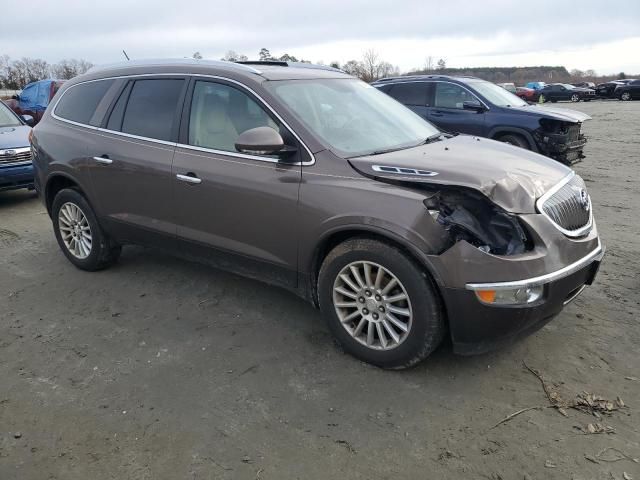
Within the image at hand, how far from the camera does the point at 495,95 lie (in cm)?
955

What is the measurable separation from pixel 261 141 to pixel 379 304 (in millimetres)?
1264

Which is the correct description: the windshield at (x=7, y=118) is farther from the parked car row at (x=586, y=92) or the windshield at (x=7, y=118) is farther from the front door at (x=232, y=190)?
the parked car row at (x=586, y=92)

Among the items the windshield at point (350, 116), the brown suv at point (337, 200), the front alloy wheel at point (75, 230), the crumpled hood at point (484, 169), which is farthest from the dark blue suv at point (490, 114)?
the front alloy wheel at point (75, 230)

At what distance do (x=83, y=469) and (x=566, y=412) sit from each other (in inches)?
99.4

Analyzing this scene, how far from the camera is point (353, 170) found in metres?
3.31

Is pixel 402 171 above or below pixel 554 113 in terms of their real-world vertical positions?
above

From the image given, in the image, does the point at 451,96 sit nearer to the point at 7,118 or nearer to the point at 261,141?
the point at 261,141

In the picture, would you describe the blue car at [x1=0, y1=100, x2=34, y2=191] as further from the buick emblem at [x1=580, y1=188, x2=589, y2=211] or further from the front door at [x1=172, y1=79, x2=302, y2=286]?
the buick emblem at [x1=580, y1=188, x2=589, y2=211]

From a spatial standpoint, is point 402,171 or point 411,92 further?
point 411,92

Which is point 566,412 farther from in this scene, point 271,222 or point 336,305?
point 271,222

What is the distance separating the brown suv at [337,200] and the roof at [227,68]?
0.02m

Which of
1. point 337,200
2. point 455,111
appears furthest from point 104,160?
point 455,111

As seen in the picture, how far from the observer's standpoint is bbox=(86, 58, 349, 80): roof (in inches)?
156

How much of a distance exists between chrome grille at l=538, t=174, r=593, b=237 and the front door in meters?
1.56
